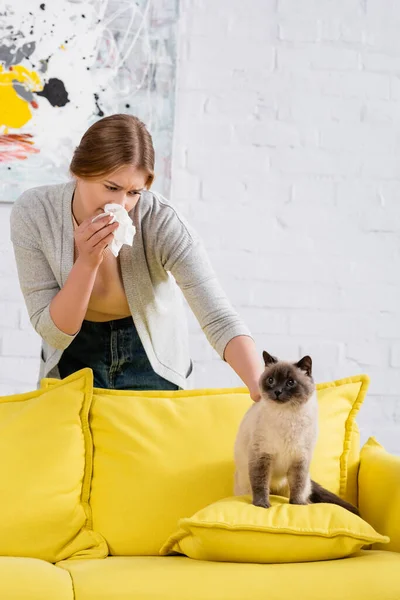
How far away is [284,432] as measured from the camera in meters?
1.62

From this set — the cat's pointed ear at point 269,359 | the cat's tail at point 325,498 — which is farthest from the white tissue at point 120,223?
the cat's tail at point 325,498

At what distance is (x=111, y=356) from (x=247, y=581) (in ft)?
2.64

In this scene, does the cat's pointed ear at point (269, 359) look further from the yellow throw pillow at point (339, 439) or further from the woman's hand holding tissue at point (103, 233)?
the woman's hand holding tissue at point (103, 233)

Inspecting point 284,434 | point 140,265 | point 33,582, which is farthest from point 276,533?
point 140,265

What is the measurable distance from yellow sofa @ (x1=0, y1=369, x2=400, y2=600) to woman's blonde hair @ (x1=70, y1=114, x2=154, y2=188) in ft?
1.59

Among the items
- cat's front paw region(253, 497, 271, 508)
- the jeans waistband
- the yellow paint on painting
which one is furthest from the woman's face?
the yellow paint on painting

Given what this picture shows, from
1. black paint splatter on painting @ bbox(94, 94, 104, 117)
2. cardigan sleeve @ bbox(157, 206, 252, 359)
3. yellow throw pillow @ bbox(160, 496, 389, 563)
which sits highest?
black paint splatter on painting @ bbox(94, 94, 104, 117)

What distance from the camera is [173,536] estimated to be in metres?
1.63

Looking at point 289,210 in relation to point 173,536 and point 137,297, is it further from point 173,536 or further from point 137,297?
point 173,536

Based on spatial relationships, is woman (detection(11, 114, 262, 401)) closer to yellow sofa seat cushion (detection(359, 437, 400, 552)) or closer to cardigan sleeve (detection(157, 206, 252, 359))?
cardigan sleeve (detection(157, 206, 252, 359))

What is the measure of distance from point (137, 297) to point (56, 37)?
44.0 inches

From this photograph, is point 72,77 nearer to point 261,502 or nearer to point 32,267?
point 32,267

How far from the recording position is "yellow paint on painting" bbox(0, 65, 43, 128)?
2.62 meters

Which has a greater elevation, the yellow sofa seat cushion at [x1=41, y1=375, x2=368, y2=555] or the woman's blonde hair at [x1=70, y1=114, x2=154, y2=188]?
the woman's blonde hair at [x1=70, y1=114, x2=154, y2=188]
